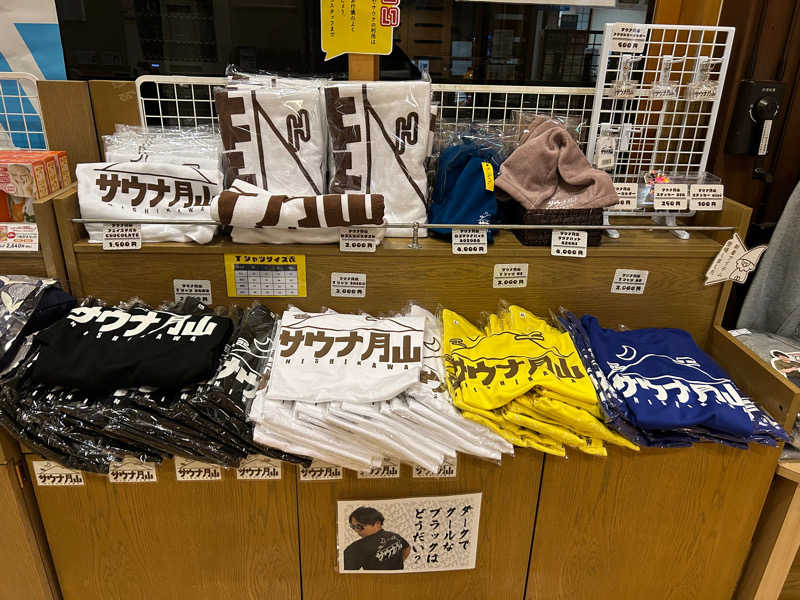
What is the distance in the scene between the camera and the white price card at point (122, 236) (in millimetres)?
1336

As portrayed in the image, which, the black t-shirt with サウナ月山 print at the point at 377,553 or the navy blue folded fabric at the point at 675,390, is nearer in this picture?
the navy blue folded fabric at the point at 675,390

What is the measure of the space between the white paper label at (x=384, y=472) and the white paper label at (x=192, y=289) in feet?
2.03

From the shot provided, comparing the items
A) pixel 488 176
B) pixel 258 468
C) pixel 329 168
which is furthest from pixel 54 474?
pixel 488 176

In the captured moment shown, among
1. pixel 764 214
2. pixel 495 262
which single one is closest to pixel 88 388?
pixel 495 262

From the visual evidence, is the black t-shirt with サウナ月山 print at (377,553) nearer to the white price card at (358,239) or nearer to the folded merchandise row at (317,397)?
the folded merchandise row at (317,397)

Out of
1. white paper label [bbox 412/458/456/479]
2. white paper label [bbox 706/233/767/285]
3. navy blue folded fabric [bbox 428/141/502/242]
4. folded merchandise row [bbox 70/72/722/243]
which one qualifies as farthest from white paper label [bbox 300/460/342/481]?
white paper label [bbox 706/233/767/285]

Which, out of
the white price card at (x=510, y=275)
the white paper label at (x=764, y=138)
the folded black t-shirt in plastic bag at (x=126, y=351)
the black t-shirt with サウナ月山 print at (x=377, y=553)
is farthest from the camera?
the white paper label at (x=764, y=138)

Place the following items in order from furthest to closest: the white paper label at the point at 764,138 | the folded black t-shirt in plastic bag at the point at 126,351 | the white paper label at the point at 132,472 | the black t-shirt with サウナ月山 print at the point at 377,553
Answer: the white paper label at the point at 764,138
the black t-shirt with サウナ月山 print at the point at 377,553
the white paper label at the point at 132,472
the folded black t-shirt in plastic bag at the point at 126,351

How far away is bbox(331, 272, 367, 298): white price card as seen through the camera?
1411 millimetres

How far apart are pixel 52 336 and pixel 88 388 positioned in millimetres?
152

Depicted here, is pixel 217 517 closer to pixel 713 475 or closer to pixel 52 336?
pixel 52 336

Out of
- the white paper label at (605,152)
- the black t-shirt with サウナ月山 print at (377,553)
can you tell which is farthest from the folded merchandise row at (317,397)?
the white paper label at (605,152)

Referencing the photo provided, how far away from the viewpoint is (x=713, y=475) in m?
1.28

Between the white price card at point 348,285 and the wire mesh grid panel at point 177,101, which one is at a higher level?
the wire mesh grid panel at point 177,101
